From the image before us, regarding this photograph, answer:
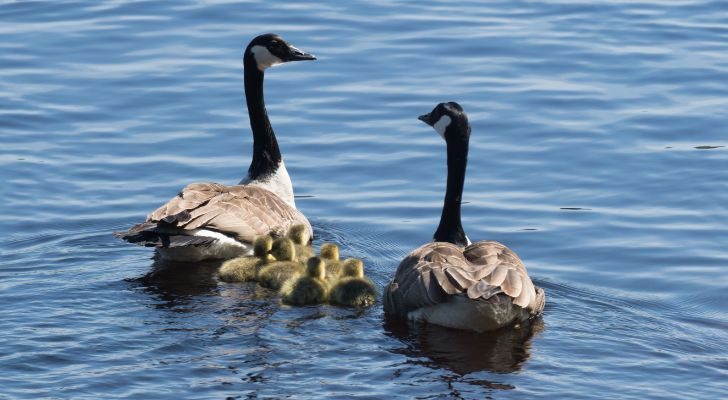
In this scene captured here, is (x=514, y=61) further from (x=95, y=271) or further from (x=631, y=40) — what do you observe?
(x=95, y=271)

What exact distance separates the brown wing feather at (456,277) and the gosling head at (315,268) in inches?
24.5

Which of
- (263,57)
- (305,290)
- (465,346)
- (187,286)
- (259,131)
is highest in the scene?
(263,57)

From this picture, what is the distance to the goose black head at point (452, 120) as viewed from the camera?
12.9 metres

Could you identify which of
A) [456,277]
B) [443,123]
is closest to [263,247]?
[443,123]

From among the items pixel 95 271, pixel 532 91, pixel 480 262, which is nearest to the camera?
pixel 480 262

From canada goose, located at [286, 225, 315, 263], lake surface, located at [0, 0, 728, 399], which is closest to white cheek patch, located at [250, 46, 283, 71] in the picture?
lake surface, located at [0, 0, 728, 399]

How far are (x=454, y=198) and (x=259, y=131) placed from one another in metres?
3.48

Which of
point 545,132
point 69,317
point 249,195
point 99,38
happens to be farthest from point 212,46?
point 69,317

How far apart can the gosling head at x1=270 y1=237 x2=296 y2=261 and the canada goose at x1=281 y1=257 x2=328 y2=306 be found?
3.22 ft

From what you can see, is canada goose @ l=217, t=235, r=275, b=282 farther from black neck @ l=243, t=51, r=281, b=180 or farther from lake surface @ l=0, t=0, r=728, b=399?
black neck @ l=243, t=51, r=281, b=180

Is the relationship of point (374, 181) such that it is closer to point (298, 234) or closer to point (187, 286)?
point (298, 234)

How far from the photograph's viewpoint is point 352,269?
12.4m

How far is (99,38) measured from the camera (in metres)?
21.8

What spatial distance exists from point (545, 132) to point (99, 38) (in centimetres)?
784
